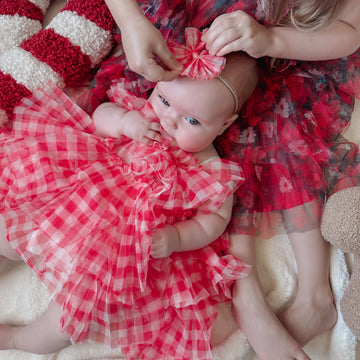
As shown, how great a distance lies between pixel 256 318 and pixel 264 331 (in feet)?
0.10

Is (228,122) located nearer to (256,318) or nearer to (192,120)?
(192,120)

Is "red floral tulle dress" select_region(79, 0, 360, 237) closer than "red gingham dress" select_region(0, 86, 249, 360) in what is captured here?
No

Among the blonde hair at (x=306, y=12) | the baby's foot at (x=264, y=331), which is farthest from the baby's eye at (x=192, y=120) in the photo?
the baby's foot at (x=264, y=331)

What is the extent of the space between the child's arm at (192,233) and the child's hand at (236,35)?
29 cm

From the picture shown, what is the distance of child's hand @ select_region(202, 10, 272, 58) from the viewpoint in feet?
2.50

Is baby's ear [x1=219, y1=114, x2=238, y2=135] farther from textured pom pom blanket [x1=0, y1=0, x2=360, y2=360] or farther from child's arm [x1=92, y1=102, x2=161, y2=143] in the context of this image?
textured pom pom blanket [x1=0, y1=0, x2=360, y2=360]

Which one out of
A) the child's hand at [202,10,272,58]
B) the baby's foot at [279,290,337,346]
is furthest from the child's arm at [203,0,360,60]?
the baby's foot at [279,290,337,346]

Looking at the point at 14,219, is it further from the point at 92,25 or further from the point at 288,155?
the point at 288,155

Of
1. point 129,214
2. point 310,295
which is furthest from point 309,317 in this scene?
point 129,214

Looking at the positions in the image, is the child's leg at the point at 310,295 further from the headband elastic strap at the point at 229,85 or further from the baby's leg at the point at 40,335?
the baby's leg at the point at 40,335

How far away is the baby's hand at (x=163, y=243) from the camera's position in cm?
79

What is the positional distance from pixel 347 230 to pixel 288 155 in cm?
22

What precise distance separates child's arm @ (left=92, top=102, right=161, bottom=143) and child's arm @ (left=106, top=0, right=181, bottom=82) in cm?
12

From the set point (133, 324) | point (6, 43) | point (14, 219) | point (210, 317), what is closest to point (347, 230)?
point (210, 317)
